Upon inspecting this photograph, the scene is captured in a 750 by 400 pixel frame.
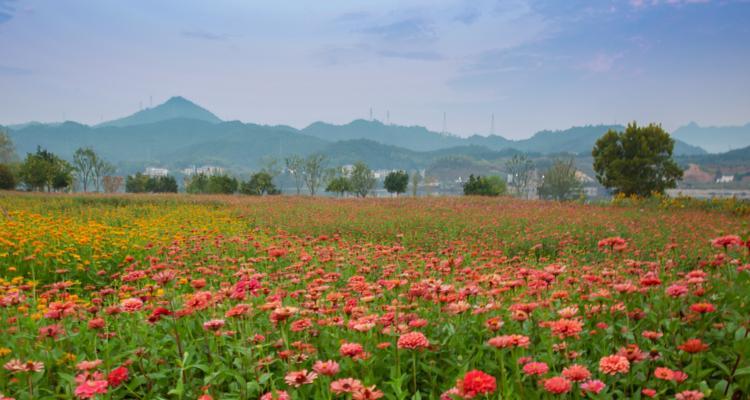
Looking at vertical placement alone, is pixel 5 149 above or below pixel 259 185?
above

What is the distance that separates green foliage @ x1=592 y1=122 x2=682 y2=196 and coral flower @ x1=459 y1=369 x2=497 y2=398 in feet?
106

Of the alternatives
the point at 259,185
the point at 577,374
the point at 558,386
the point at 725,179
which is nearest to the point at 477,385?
the point at 558,386

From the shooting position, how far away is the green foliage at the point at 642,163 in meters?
29.8

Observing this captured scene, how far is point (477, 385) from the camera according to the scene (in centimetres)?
145

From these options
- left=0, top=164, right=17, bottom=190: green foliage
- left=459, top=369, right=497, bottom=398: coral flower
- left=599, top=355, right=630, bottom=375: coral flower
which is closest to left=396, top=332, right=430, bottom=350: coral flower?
left=459, top=369, right=497, bottom=398: coral flower

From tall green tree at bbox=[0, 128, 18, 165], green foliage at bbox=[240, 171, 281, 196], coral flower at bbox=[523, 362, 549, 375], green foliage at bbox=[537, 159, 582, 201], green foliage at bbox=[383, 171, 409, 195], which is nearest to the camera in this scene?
coral flower at bbox=[523, 362, 549, 375]

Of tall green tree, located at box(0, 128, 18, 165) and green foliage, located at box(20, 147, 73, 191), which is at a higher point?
tall green tree, located at box(0, 128, 18, 165)

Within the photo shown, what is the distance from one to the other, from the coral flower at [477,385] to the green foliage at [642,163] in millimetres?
32456

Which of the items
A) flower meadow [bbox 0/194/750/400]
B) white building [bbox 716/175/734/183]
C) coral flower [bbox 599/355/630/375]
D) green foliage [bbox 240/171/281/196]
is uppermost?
white building [bbox 716/175/734/183]

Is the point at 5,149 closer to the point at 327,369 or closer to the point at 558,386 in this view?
the point at 327,369

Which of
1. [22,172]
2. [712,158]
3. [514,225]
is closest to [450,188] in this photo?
[712,158]

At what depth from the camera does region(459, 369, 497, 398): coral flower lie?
1.42m

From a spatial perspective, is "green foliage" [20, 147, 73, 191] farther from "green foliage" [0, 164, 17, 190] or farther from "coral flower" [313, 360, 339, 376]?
"coral flower" [313, 360, 339, 376]

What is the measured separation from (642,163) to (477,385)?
109 ft
